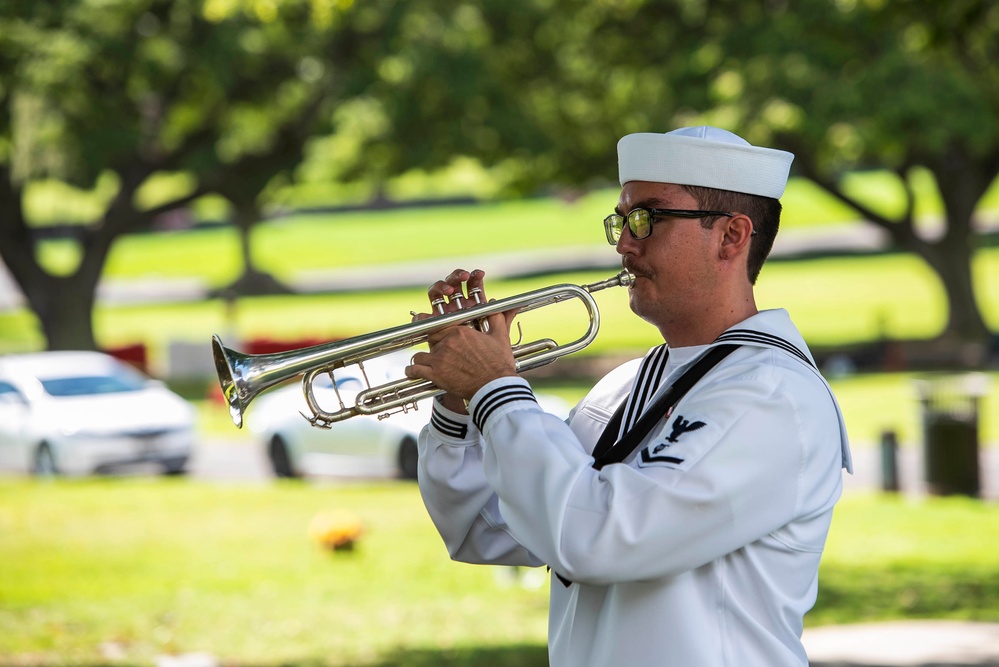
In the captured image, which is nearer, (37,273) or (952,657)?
(952,657)

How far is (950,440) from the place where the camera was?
1169 cm

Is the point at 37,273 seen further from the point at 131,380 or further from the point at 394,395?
the point at 394,395

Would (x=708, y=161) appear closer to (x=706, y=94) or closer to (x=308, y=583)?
(x=308, y=583)

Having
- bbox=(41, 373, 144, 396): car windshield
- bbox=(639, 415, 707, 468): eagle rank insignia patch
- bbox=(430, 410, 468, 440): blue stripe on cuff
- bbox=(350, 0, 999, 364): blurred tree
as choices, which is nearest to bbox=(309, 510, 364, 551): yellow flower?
bbox=(41, 373, 144, 396): car windshield

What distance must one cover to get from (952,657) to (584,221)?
53.4 meters

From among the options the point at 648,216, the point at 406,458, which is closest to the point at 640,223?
the point at 648,216

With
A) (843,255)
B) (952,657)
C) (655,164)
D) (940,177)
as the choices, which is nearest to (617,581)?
(655,164)

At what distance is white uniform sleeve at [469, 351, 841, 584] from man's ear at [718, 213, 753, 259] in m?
0.29

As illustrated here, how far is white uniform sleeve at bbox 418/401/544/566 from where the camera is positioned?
2816mm

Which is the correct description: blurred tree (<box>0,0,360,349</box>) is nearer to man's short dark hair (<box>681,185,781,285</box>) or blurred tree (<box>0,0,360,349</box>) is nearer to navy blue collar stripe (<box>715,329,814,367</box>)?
man's short dark hair (<box>681,185,781,285</box>)

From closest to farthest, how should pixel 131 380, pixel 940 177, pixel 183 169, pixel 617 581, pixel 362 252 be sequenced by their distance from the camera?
pixel 617 581, pixel 131 380, pixel 940 177, pixel 183 169, pixel 362 252

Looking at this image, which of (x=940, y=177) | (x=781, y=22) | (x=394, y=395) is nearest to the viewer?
(x=394, y=395)

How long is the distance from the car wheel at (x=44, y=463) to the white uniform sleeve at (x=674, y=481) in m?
13.0

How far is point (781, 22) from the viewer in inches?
755
